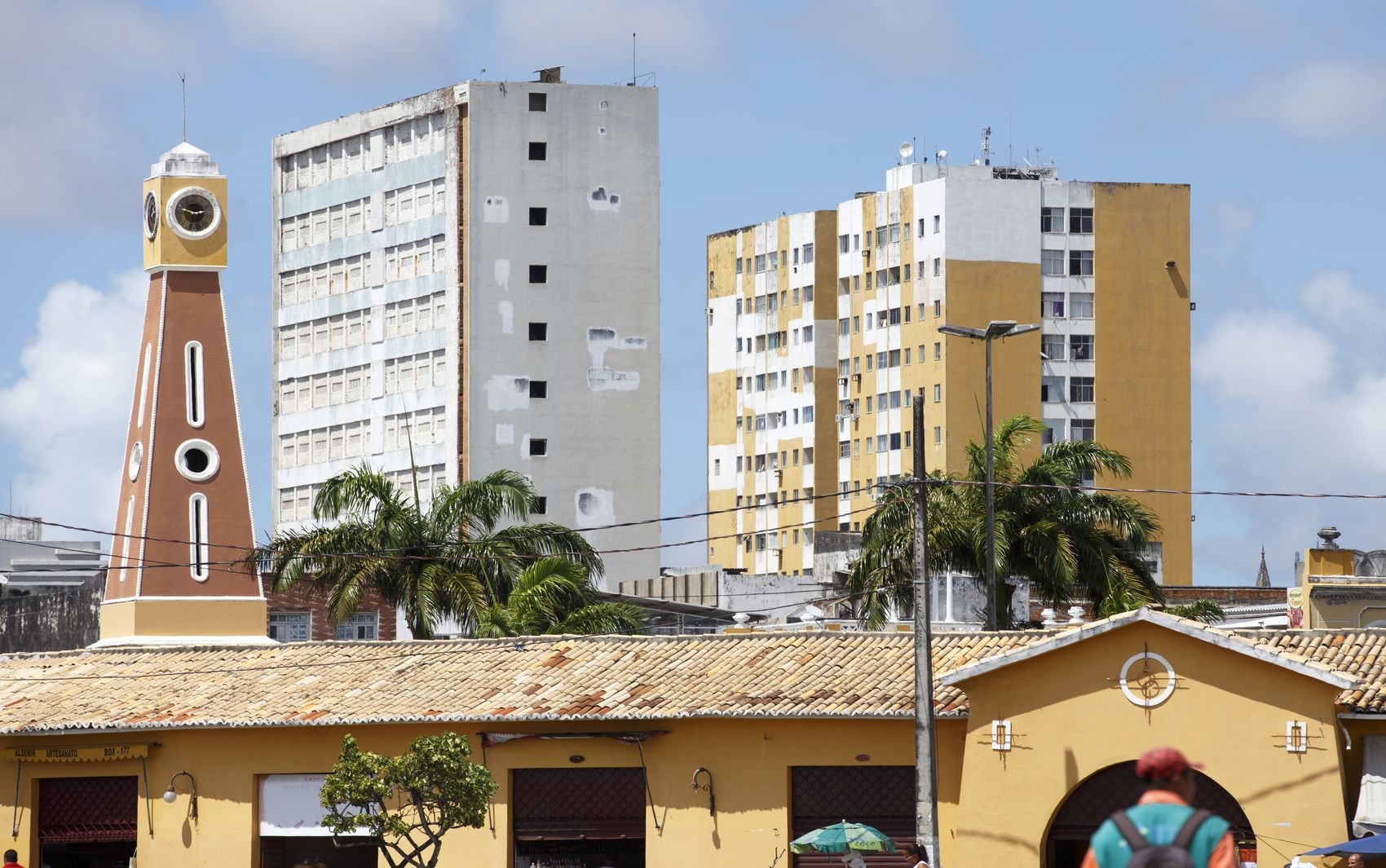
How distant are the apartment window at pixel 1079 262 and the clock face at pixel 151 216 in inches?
2608

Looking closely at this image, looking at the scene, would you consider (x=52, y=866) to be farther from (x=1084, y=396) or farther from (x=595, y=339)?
(x=1084, y=396)

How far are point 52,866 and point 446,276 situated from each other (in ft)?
207

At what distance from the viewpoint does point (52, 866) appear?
3659cm

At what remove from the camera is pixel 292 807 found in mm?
34250

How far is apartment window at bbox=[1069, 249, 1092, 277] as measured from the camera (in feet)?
353

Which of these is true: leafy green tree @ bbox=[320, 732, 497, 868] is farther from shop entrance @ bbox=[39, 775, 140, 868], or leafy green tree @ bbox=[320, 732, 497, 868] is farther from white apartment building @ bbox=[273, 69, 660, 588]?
white apartment building @ bbox=[273, 69, 660, 588]

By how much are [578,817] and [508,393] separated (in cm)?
6494

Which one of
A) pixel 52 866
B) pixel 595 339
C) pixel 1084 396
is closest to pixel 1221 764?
pixel 52 866

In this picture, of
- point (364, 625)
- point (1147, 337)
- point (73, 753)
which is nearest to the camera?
point (73, 753)

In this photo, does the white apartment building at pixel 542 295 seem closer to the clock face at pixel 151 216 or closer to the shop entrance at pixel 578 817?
Result: the clock face at pixel 151 216

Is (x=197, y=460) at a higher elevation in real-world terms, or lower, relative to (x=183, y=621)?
higher

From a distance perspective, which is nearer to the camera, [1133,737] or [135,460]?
[1133,737]

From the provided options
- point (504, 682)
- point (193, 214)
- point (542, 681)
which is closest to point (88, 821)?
point (504, 682)

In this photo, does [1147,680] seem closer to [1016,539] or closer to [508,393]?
[1016,539]
